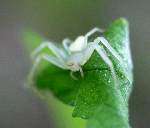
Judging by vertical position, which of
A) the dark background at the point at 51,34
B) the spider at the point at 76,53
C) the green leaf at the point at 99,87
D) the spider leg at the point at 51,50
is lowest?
the green leaf at the point at 99,87

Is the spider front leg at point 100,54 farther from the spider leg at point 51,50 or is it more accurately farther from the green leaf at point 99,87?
the spider leg at point 51,50

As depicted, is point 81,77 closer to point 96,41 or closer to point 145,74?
point 96,41

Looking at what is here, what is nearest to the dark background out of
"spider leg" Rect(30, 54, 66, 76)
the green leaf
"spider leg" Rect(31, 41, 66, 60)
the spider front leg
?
"spider leg" Rect(31, 41, 66, 60)

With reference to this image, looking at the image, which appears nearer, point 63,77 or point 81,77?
point 81,77

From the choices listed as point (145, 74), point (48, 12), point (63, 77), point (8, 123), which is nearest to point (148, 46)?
point (145, 74)

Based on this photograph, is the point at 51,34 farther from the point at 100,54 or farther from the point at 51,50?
the point at 100,54

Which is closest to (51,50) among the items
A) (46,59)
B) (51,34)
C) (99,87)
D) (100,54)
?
(46,59)

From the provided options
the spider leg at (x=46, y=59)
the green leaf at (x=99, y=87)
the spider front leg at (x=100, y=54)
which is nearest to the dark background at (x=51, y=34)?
the spider leg at (x=46, y=59)
